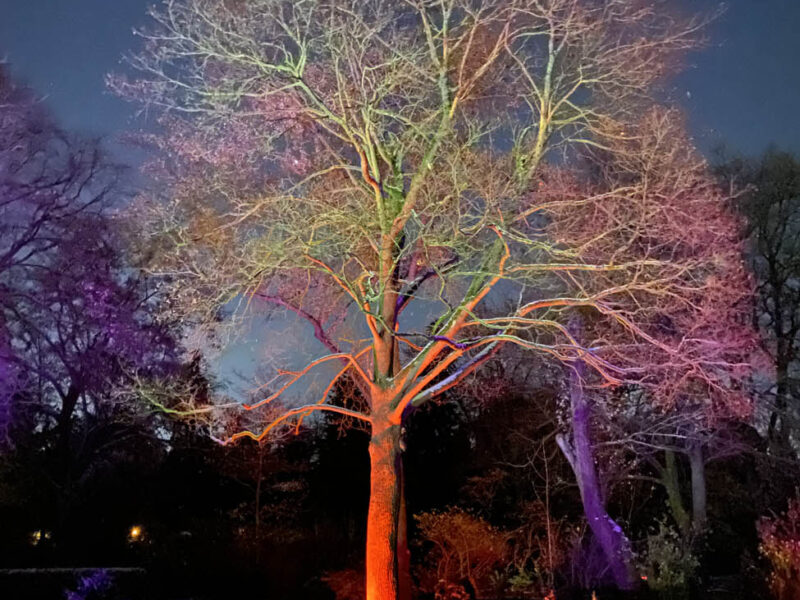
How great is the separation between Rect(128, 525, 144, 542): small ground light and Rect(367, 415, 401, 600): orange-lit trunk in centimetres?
1581

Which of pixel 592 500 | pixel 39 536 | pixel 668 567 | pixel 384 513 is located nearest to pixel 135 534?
pixel 39 536

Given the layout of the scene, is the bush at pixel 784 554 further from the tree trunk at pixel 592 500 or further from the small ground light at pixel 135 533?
the small ground light at pixel 135 533

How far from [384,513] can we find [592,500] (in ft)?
23.2

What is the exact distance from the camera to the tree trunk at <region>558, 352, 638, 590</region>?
13.8 m

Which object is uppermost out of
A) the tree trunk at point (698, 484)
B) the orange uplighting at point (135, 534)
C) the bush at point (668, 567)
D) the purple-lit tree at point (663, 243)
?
the purple-lit tree at point (663, 243)

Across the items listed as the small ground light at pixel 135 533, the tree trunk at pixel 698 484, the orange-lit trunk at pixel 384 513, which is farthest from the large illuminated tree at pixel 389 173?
the small ground light at pixel 135 533

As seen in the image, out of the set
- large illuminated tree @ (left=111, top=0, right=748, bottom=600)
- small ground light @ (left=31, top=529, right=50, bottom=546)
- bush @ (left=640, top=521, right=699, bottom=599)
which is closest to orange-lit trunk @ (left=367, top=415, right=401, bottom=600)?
large illuminated tree @ (left=111, top=0, right=748, bottom=600)

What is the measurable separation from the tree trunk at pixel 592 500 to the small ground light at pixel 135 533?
573 inches

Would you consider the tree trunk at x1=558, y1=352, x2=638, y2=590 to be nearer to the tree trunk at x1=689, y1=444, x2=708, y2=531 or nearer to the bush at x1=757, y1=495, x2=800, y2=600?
the bush at x1=757, y1=495, x2=800, y2=600

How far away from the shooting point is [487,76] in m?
10.5

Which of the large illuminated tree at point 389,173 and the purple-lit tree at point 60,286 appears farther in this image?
the purple-lit tree at point 60,286

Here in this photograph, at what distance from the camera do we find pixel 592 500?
14812 mm

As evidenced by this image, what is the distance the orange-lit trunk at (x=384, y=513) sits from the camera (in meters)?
9.14

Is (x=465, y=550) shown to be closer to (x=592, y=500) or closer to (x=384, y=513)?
(x=592, y=500)
